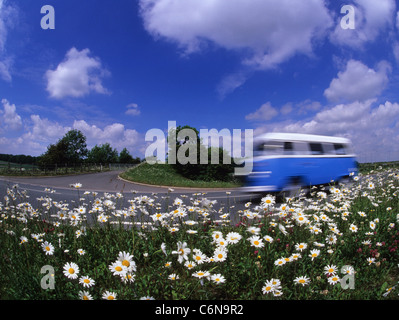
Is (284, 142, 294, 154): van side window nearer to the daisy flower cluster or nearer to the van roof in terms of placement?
the van roof

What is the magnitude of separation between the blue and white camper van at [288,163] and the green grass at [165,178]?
213 inches

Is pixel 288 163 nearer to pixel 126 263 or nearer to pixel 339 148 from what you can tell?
pixel 339 148

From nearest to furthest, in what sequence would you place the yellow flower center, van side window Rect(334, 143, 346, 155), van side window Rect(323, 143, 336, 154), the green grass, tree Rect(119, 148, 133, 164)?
the yellow flower center, van side window Rect(323, 143, 336, 154), van side window Rect(334, 143, 346, 155), the green grass, tree Rect(119, 148, 133, 164)

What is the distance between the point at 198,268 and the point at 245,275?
0.53 metres

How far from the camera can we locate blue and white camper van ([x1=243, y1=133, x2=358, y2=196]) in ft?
24.8

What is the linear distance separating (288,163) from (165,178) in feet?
38.6

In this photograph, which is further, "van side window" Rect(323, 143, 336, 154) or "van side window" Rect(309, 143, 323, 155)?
"van side window" Rect(323, 143, 336, 154)

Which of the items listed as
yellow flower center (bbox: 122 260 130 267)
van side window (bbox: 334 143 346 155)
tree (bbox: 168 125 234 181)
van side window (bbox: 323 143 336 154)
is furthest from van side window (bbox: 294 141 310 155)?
tree (bbox: 168 125 234 181)

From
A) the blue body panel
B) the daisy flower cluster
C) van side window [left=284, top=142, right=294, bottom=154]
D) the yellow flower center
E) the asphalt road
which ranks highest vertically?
van side window [left=284, top=142, right=294, bottom=154]

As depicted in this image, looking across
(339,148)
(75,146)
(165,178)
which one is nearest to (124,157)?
(165,178)

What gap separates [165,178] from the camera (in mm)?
17797

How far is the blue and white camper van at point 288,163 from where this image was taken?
7.56m

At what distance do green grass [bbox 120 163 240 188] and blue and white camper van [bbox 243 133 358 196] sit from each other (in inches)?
213
